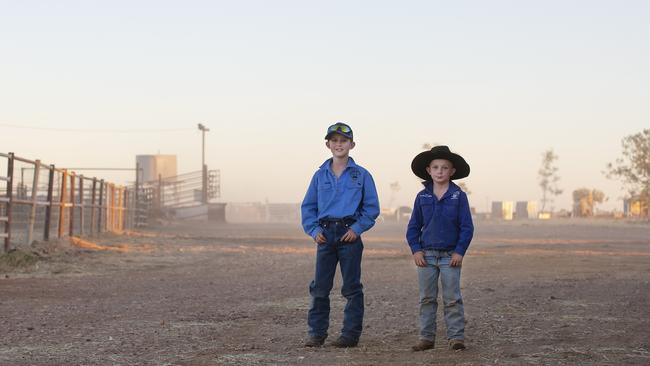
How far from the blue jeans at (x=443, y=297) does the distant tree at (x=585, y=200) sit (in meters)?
69.0

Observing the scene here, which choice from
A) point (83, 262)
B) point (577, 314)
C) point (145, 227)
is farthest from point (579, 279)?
point (145, 227)

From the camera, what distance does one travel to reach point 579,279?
1172 centimetres

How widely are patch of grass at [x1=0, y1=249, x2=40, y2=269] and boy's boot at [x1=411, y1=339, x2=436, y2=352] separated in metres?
9.70

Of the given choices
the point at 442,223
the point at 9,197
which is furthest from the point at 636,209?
the point at 442,223

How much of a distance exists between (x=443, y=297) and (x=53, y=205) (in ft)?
45.4

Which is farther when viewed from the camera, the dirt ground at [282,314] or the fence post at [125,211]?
the fence post at [125,211]

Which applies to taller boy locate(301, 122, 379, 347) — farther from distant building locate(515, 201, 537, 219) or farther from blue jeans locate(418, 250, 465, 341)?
distant building locate(515, 201, 537, 219)

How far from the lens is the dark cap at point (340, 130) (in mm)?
6270

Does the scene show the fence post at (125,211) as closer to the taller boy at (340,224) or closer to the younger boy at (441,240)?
the taller boy at (340,224)

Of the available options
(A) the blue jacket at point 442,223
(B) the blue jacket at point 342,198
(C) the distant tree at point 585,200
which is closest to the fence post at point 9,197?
(B) the blue jacket at point 342,198

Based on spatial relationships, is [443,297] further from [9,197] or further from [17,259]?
[9,197]

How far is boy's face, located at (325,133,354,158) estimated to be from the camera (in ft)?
20.7

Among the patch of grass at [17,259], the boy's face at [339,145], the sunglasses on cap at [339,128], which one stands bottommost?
the patch of grass at [17,259]

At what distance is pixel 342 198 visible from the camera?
6.30 meters
